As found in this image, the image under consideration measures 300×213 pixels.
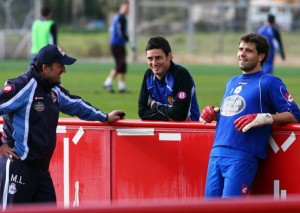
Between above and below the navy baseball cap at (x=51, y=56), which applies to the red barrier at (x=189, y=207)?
below

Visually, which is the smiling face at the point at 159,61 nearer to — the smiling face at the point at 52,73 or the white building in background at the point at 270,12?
the smiling face at the point at 52,73

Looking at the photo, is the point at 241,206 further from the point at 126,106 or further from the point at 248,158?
the point at 126,106

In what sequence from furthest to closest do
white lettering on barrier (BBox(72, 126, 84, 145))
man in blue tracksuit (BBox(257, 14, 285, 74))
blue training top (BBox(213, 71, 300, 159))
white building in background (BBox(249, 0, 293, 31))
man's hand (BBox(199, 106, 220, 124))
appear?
white building in background (BBox(249, 0, 293, 31)), man in blue tracksuit (BBox(257, 14, 285, 74)), white lettering on barrier (BBox(72, 126, 84, 145)), man's hand (BBox(199, 106, 220, 124)), blue training top (BBox(213, 71, 300, 159))

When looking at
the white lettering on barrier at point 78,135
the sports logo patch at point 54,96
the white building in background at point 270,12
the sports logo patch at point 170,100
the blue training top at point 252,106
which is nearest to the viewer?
the blue training top at point 252,106

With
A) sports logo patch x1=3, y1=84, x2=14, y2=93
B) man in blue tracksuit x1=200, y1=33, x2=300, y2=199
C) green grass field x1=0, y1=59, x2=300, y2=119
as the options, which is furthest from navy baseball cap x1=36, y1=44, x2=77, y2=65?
green grass field x1=0, y1=59, x2=300, y2=119

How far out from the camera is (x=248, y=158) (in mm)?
6879

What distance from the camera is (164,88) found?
777 centimetres

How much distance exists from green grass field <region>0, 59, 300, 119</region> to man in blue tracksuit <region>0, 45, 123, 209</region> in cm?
739

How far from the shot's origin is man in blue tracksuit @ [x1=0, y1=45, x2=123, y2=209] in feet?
21.7

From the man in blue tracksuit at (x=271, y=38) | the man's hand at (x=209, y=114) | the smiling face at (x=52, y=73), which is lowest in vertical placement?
the man's hand at (x=209, y=114)

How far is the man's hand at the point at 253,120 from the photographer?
664 cm

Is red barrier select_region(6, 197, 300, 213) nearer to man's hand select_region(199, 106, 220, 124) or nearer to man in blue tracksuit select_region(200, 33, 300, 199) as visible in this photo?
man in blue tracksuit select_region(200, 33, 300, 199)

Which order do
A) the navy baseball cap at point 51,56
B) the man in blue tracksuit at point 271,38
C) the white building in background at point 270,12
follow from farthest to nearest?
the white building in background at point 270,12 → the man in blue tracksuit at point 271,38 → the navy baseball cap at point 51,56

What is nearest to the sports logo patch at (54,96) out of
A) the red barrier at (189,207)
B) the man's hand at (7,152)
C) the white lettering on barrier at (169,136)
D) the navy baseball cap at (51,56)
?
the navy baseball cap at (51,56)
